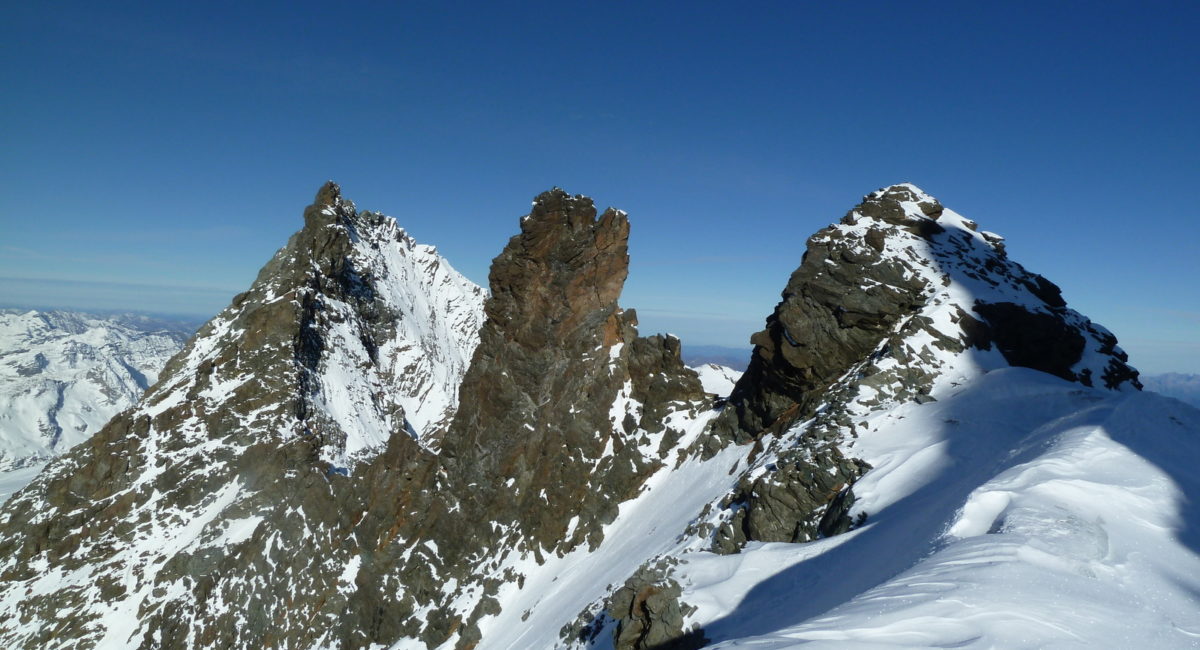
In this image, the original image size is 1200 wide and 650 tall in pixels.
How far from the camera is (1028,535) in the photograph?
989 centimetres

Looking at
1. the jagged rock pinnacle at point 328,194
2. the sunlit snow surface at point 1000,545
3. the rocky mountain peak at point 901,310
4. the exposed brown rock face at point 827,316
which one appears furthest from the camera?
the jagged rock pinnacle at point 328,194

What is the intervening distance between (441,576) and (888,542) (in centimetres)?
3798

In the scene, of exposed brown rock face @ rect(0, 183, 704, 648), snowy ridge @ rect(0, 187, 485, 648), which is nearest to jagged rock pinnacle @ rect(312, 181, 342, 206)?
snowy ridge @ rect(0, 187, 485, 648)

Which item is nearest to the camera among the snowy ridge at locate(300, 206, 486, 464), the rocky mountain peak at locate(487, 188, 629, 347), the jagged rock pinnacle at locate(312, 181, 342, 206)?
the rocky mountain peak at locate(487, 188, 629, 347)

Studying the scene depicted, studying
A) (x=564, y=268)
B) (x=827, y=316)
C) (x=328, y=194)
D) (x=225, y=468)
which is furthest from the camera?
(x=328, y=194)

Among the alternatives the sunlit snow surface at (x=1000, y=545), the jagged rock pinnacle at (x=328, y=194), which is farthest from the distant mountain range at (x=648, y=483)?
the jagged rock pinnacle at (x=328, y=194)

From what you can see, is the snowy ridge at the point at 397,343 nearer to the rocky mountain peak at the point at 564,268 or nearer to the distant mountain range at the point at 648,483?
the distant mountain range at the point at 648,483

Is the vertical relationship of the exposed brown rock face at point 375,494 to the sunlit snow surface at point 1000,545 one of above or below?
below

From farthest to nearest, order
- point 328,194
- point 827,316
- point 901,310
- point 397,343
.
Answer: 1. point 397,343
2. point 328,194
3. point 827,316
4. point 901,310

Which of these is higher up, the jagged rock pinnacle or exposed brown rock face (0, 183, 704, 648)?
the jagged rock pinnacle

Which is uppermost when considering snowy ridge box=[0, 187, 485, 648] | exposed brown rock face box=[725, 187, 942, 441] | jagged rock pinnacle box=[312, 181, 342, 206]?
jagged rock pinnacle box=[312, 181, 342, 206]

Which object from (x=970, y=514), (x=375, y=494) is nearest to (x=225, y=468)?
(x=375, y=494)

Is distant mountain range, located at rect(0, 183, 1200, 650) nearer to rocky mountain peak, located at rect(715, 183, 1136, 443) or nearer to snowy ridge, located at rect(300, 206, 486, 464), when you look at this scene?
rocky mountain peak, located at rect(715, 183, 1136, 443)

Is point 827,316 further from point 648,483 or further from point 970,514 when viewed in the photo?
point 970,514
